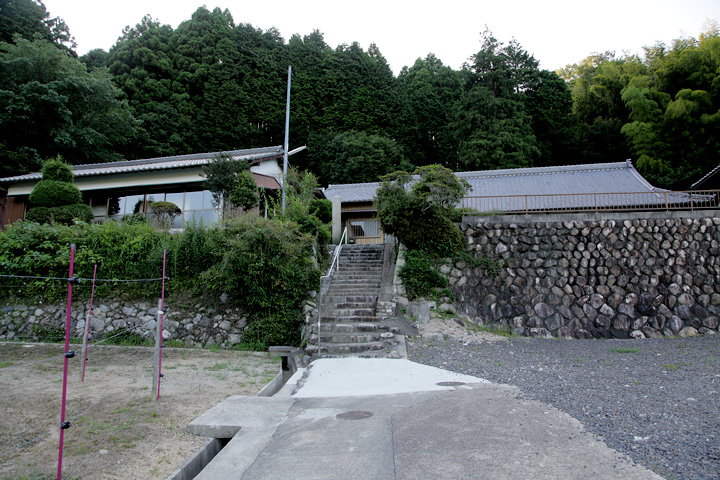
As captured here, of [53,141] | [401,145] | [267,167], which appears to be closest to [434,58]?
[401,145]

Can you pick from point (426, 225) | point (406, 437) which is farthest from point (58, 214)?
point (406, 437)

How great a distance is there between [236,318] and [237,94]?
81.1 feet

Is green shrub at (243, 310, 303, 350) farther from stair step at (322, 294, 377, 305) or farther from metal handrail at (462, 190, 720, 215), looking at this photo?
metal handrail at (462, 190, 720, 215)

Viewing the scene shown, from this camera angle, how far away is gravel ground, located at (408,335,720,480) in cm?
315

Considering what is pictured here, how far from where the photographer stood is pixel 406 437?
3.62 m

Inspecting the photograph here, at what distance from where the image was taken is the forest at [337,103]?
21234mm

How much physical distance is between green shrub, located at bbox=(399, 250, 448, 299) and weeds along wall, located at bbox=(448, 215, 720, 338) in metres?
0.53

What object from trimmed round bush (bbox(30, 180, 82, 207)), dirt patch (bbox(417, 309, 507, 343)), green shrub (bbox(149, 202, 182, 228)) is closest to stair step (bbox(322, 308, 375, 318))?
dirt patch (bbox(417, 309, 507, 343))

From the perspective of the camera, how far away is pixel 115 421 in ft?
14.0

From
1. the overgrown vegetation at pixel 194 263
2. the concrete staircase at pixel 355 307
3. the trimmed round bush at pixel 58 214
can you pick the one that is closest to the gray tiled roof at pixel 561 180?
the concrete staircase at pixel 355 307

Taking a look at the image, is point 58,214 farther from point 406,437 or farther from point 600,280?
point 600,280

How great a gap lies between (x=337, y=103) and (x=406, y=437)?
100ft

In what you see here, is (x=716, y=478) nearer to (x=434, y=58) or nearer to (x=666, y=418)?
(x=666, y=418)

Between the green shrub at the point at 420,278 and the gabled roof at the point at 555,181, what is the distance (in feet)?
20.4
